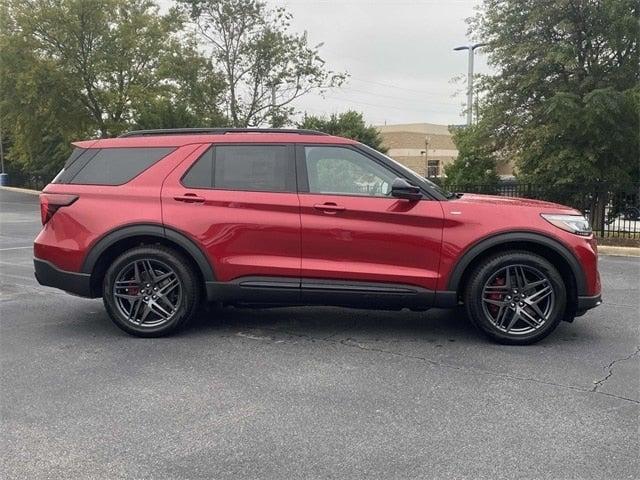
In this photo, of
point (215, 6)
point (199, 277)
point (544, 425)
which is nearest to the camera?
point (544, 425)

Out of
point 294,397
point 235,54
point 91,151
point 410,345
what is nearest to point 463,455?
point 294,397

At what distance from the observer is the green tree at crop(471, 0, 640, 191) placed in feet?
39.3

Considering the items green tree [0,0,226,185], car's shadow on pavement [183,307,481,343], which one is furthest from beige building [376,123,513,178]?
car's shadow on pavement [183,307,481,343]

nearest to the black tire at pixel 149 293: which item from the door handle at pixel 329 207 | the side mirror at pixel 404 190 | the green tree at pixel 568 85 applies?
the door handle at pixel 329 207

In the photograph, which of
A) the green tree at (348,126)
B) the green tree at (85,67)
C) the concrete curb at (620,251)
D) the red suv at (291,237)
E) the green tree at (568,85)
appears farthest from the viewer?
the green tree at (348,126)

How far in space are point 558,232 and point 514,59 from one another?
9.98 metres

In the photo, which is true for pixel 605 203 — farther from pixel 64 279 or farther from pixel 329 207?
pixel 64 279

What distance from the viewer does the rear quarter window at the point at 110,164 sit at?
5102 mm

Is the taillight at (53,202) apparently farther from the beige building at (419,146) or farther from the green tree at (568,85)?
the beige building at (419,146)

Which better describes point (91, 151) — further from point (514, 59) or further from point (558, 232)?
point (514, 59)

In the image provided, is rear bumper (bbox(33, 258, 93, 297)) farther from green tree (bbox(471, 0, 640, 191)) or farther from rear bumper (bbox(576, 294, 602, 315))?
green tree (bbox(471, 0, 640, 191))

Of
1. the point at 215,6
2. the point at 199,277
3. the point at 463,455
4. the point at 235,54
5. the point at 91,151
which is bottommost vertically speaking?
the point at 463,455

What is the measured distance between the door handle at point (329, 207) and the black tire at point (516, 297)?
125 cm

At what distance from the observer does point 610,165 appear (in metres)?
13.1
